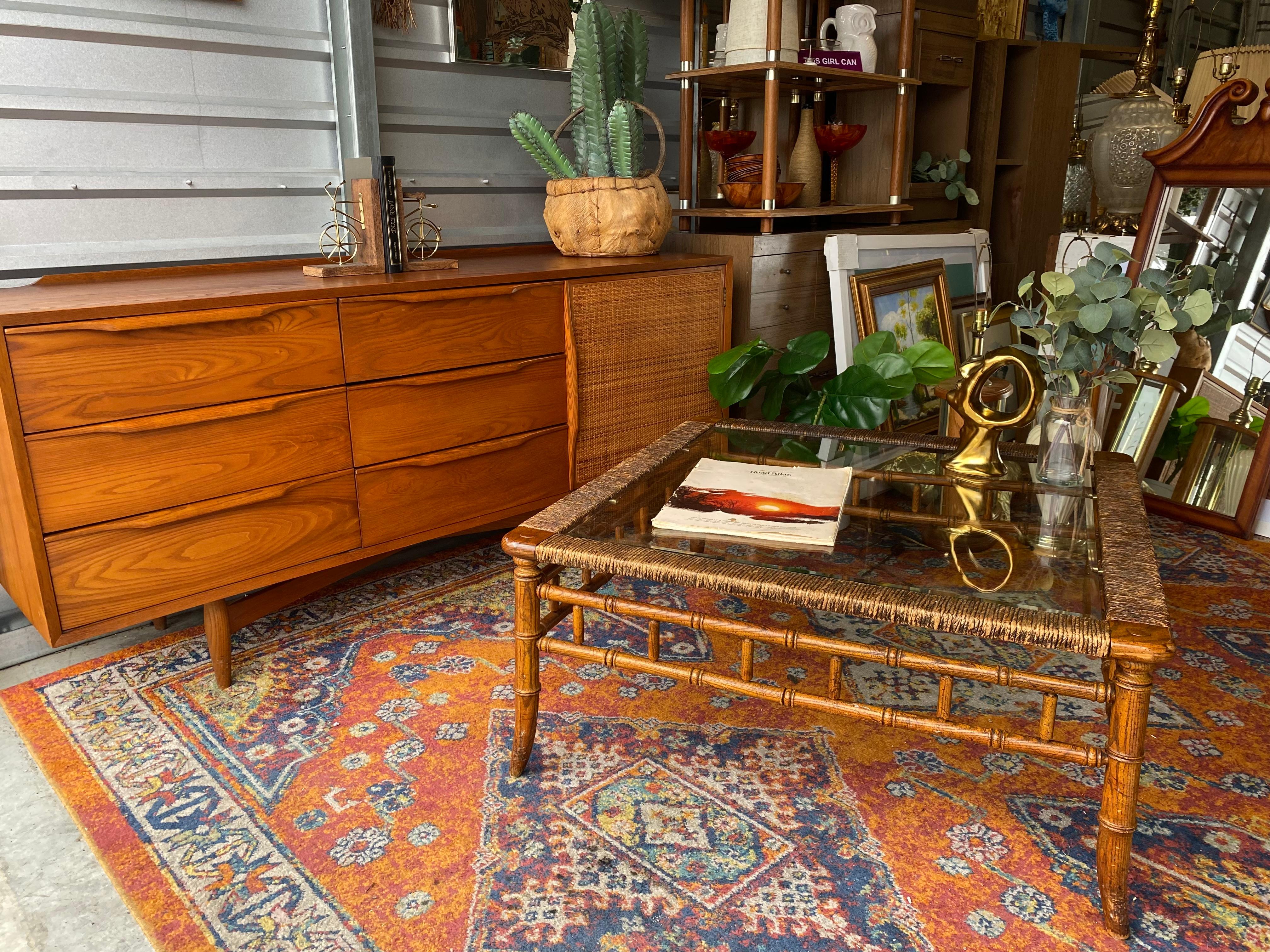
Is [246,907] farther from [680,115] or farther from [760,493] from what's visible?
[680,115]

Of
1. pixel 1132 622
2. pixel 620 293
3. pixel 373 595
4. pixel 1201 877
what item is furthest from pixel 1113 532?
pixel 373 595

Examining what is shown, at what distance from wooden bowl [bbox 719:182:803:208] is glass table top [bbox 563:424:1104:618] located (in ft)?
4.49

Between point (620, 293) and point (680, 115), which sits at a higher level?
point (680, 115)

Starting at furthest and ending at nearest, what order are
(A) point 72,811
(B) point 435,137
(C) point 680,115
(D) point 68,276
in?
(C) point 680,115
(B) point 435,137
(D) point 68,276
(A) point 72,811

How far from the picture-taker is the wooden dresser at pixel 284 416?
179 cm

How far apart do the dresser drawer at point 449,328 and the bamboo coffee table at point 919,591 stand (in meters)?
0.62

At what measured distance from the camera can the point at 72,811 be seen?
1684 millimetres

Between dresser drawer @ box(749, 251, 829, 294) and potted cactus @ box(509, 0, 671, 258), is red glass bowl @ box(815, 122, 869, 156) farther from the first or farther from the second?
potted cactus @ box(509, 0, 671, 258)

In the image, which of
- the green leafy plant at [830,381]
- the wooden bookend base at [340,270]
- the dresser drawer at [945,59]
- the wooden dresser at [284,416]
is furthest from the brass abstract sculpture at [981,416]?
the dresser drawer at [945,59]

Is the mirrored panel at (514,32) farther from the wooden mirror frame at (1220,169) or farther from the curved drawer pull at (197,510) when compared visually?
the wooden mirror frame at (1220,169)

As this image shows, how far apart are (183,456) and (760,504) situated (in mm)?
1150

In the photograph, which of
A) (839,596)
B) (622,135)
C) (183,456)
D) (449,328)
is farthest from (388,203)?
(839,596)

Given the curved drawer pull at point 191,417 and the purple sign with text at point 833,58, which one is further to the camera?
the purple sign with text at point 833,58

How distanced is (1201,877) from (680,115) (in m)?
2.71
